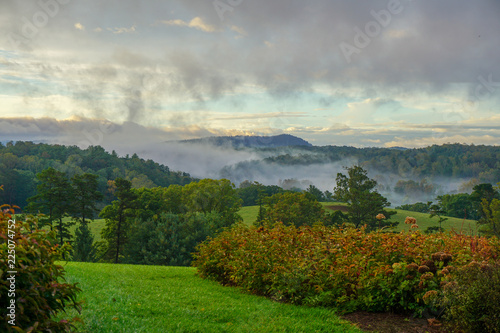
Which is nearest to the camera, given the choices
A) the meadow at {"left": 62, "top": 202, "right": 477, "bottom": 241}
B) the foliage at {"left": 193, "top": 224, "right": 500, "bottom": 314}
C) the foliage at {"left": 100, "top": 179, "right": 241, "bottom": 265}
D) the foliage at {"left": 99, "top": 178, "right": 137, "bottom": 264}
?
the foliage at {"left": 193, "top": 224, "right": 500, "bottom": 314}

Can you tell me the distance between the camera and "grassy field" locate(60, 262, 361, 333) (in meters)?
5.54

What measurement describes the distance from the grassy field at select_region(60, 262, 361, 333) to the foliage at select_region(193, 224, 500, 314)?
470 millimetres

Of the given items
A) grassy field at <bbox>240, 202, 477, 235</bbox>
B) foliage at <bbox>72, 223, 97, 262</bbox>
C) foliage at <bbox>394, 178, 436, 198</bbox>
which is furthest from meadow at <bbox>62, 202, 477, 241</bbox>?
foliage at <bbox>394, 178, 436, 198</bbox>

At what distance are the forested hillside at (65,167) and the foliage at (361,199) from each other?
49866 mm

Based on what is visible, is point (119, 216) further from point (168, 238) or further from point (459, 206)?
point (459, 206)

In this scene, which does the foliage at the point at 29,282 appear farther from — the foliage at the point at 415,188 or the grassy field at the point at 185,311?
the foliage at the point at 415,188

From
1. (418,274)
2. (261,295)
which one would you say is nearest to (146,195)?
(261,295)

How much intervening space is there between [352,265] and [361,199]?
43.2 metres

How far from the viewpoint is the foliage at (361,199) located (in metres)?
47.3

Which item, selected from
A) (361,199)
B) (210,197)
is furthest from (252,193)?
(210,197)

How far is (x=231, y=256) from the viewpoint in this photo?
9.86 metres

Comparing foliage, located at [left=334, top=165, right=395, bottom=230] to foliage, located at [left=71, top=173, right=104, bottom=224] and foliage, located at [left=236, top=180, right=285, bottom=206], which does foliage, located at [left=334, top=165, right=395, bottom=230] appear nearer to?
foliage, located at [left=236, top=180, right=285, bottom=206]

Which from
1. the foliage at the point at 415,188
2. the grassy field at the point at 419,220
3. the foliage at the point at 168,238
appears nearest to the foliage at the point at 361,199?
the grassy field at the point at 419,220

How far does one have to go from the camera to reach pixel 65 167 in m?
88.3
